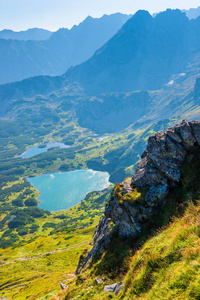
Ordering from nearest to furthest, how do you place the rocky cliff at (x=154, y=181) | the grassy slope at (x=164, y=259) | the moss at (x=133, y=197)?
the grassy slope at (x=164, y=259) → the rocky cliff at (x=154, y=181) → the moss at (x=133, y=197)

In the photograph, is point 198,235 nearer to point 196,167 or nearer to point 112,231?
point 196,167

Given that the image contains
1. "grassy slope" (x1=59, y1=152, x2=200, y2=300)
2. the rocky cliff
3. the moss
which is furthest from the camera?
the moss

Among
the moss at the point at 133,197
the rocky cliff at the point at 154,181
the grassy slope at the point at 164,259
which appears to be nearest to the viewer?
the grassy slope at the point at 164,259

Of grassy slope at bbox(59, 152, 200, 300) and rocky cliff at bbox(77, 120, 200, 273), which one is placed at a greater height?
rocky cliff at bbox(77, 120, 200, 273)

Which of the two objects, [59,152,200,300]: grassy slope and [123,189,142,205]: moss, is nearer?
[59,152,200,300]: grassy slope

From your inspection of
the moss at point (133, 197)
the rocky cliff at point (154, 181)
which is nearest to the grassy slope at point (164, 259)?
the rocky cliff at point (154, 181)

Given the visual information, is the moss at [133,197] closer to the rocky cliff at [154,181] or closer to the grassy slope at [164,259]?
the rocky cliff at [154,181]

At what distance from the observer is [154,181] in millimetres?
23125

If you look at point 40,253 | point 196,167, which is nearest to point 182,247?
point 196,167

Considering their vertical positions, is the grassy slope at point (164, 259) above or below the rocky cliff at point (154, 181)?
below

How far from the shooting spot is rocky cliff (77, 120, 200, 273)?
70.6 ft

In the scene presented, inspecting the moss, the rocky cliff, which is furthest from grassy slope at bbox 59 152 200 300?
the moss

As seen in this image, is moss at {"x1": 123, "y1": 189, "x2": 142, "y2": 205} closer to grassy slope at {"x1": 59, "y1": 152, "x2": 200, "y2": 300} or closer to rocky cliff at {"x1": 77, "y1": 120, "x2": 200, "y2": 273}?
rocky cliff at {"x1": 77, "y1": 120, "x2": 200, "y2": 273}

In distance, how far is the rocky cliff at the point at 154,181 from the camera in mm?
21531
